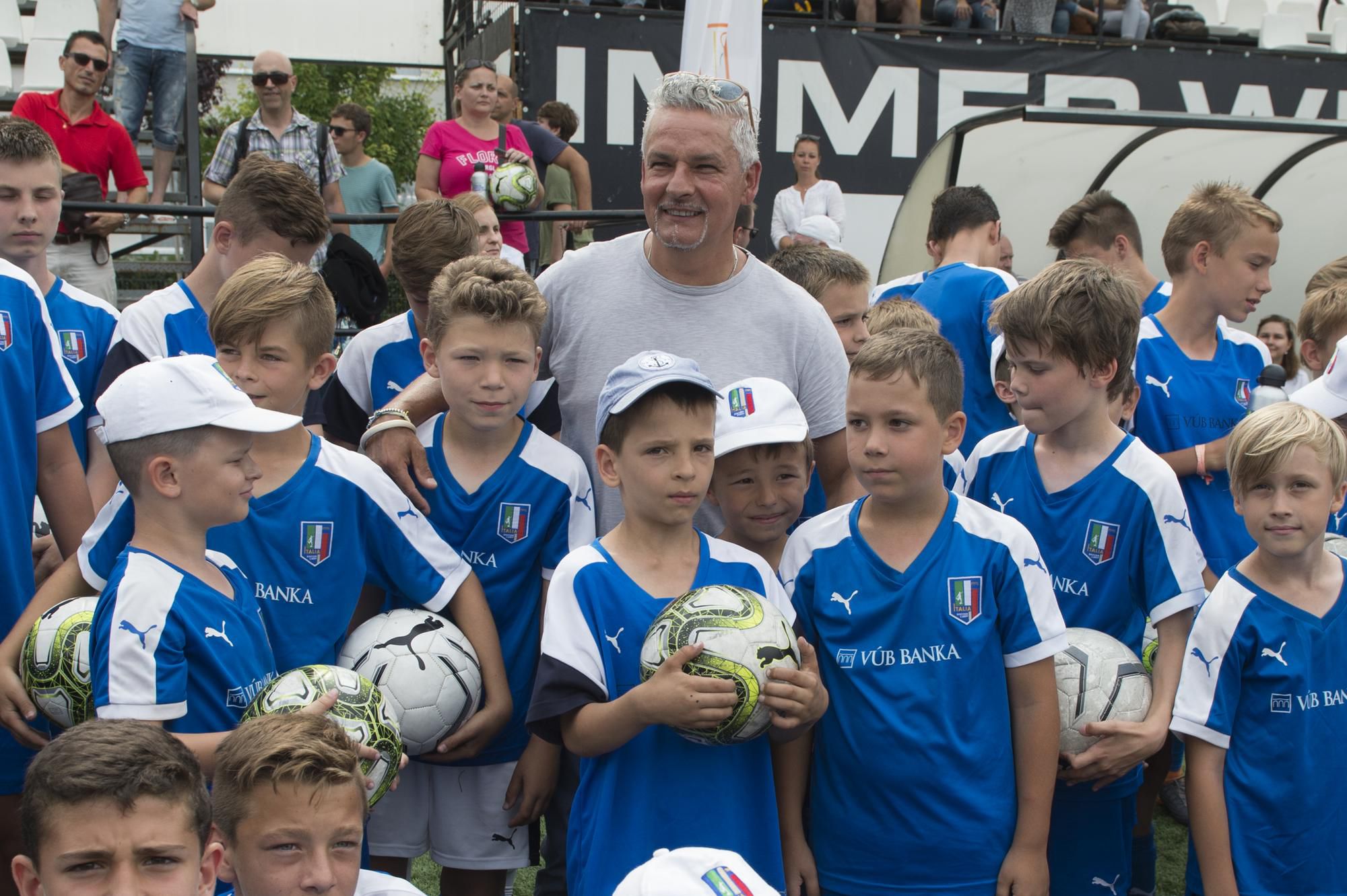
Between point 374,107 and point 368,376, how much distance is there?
3447 cm

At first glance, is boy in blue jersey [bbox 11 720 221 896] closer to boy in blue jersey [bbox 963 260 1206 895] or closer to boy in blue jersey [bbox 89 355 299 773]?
boy in blue jersey [bbox 89 355 299 773]

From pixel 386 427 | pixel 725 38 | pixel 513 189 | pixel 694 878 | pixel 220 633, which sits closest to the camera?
pixel 694 878

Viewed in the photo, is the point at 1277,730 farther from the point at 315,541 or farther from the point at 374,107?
the point at 374,107

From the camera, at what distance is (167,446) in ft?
10.3

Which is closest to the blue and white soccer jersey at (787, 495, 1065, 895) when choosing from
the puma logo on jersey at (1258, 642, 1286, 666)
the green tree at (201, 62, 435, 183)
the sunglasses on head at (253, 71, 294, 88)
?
the puma logo on jersey at (1258, 642, 1286, 666)

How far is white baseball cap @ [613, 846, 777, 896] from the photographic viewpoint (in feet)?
5.77

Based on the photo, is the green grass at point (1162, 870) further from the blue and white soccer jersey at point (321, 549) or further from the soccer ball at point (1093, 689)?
the soccer ball at point (1093, 689)

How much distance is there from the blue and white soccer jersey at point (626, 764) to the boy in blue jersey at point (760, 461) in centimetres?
49

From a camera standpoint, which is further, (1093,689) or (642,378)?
(1093,689)

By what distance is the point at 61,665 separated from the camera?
3.20m

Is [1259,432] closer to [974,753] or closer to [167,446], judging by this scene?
[974,753]

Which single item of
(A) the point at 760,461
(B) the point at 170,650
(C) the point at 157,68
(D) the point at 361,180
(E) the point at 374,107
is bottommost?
(B) the point at 170,650

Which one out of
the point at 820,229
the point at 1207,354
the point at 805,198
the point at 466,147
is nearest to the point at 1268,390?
the point at 1207,354

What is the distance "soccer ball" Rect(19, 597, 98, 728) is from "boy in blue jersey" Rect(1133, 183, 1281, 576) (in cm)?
369
